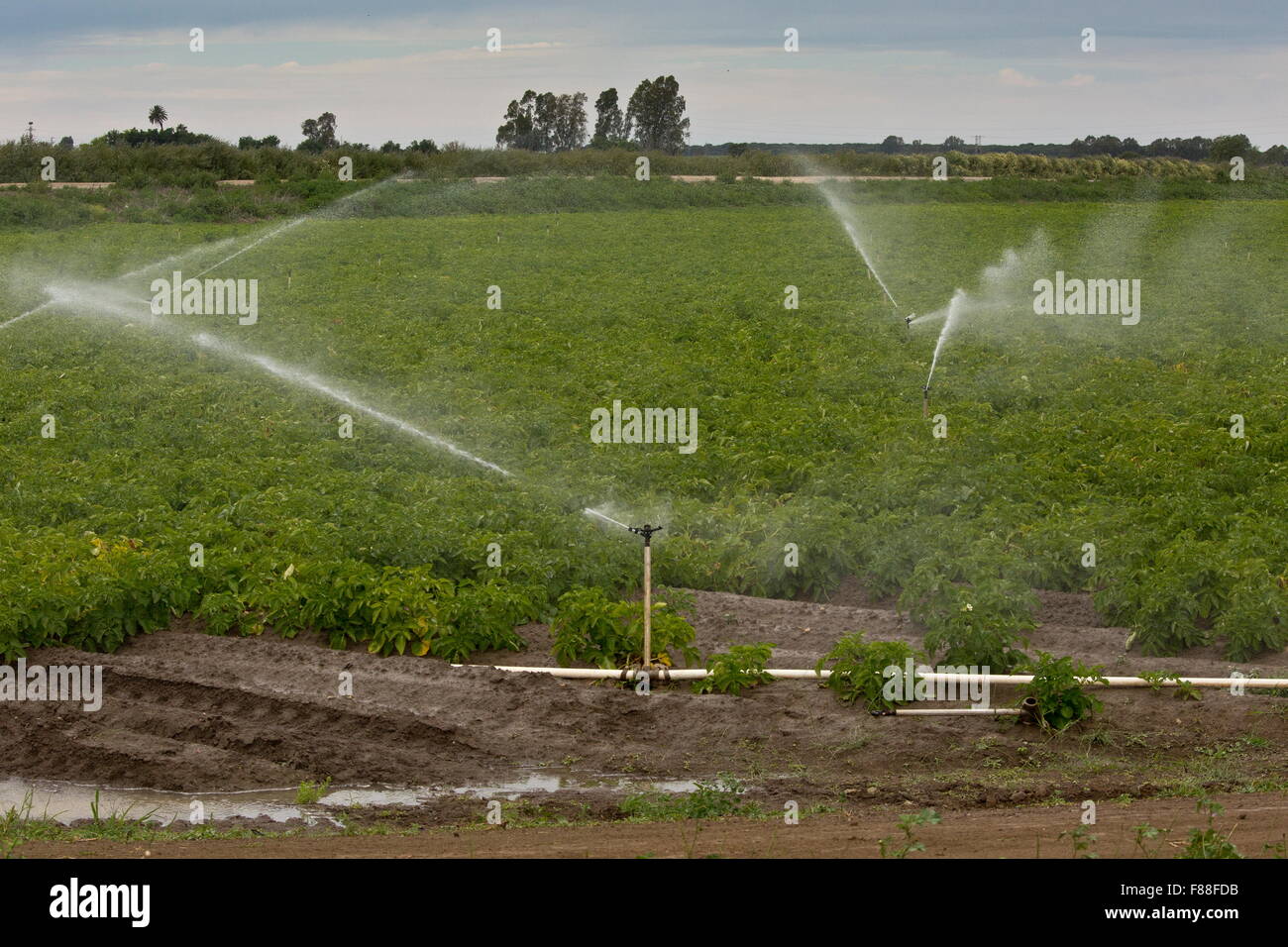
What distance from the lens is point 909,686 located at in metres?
9.71

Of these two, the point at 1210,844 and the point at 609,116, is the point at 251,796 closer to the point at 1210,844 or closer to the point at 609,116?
the point at 1210,844

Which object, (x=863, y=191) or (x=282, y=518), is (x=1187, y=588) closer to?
(x=282, y=518)

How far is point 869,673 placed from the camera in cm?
976

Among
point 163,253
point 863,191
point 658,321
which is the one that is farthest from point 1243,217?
point 163,253

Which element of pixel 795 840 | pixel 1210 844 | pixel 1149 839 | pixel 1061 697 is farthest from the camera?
pixel 1061 697

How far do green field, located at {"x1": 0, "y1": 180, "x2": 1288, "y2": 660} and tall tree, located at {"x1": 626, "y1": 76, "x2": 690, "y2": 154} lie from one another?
7901 cm

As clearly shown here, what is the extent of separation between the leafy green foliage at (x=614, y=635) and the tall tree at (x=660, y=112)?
101650 millimetres

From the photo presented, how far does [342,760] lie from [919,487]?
7392 mm

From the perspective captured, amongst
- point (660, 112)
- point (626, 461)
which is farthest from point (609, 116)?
point (626, 461)

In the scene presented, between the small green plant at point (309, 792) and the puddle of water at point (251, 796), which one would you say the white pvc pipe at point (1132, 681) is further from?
the small green plant at point (309, 792)

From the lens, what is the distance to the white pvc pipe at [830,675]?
32.0 ft

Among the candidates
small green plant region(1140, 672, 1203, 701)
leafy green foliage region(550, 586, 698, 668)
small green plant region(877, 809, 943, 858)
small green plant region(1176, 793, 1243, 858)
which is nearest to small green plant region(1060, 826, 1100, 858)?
small green plant region(1176, 793, 1243, 858)

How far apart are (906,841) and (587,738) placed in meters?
3.15

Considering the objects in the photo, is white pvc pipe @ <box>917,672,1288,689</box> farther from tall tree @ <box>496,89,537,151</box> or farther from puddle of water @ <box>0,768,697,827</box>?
tall tree @ <box>496,89,537,151</box>
